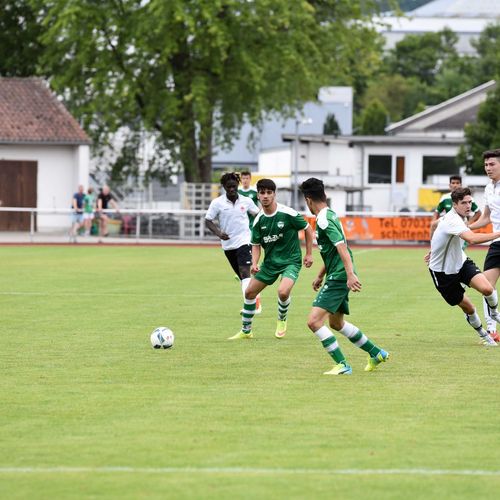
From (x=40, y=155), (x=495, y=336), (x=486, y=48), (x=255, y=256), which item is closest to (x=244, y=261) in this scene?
(x=255, y=256)

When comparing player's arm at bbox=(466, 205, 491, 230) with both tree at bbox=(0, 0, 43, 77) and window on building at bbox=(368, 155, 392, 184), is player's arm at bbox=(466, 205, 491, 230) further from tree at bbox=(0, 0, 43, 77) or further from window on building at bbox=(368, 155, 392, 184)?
window on building at bbox=(368, 155, 392, 184)

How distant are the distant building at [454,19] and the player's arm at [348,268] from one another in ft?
504

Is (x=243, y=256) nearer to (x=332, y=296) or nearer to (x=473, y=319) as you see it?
(x=473, y=319)

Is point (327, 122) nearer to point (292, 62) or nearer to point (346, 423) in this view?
point (292, 62)

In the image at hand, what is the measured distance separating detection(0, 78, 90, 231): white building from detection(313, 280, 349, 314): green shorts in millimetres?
39097

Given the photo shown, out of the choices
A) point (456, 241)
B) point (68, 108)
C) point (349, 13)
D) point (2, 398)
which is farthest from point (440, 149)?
point (2, 398)

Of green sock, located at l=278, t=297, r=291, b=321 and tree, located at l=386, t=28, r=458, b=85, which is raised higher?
tree, located at l=386, t=28, r=458, b=85

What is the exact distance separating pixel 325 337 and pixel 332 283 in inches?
19.0

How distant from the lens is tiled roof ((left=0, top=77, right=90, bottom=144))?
50.2 m

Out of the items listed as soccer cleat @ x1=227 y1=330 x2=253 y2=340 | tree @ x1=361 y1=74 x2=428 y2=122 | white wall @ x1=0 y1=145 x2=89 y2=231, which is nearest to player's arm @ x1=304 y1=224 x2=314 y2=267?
soccer cleat @ x1=227 y1=330 x2=253 y2=340

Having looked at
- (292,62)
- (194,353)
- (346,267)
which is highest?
(292,62)

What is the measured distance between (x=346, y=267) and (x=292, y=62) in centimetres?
3791

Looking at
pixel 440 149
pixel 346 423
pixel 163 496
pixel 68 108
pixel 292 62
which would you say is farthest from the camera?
pixel 440 149

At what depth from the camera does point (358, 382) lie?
443 inches
